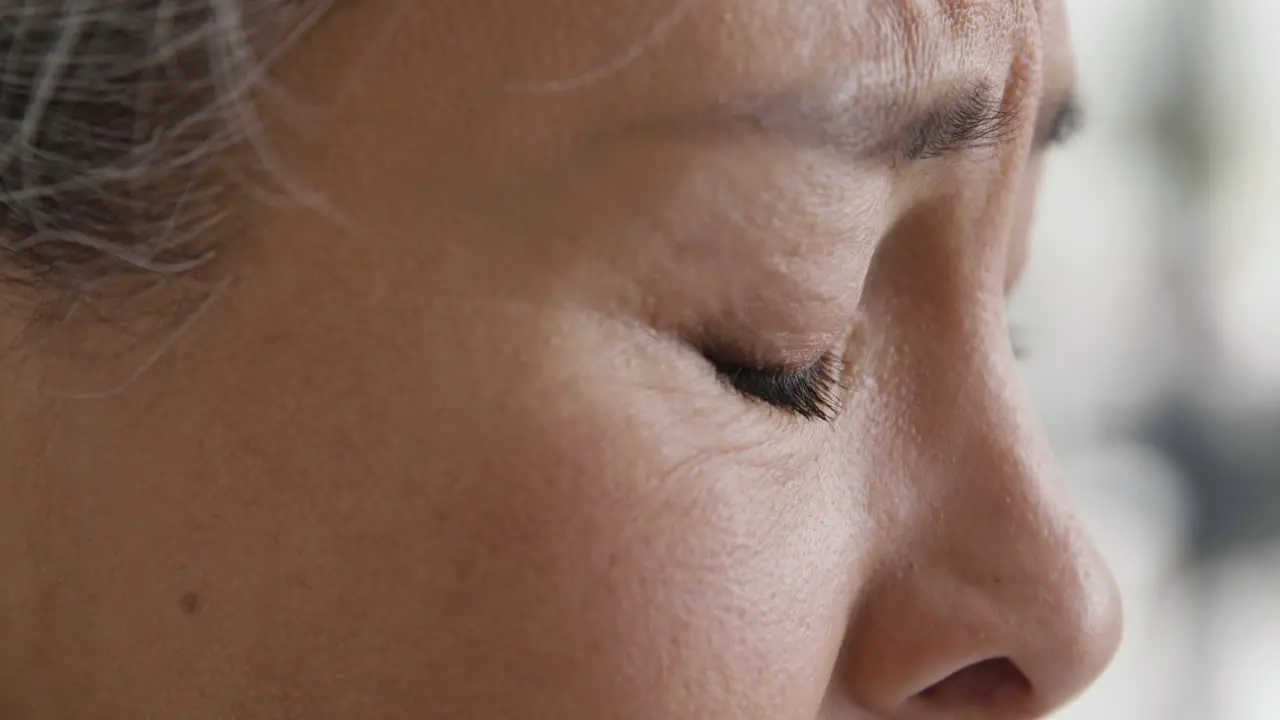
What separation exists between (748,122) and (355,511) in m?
0.20

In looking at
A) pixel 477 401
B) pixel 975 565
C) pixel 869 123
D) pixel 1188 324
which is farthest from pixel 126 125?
pixel 1188 324

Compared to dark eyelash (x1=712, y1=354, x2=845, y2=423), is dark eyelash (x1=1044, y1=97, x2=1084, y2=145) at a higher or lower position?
higher

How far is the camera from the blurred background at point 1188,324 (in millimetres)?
1773

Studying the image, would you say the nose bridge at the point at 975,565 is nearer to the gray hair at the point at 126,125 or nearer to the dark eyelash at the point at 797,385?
the dark eyelash at the point at 797,385

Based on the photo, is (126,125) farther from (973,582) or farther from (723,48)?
(973,582)

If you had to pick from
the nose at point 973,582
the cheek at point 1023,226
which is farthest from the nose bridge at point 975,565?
the cheek at point 1023,226

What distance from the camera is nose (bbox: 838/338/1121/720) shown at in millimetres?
508

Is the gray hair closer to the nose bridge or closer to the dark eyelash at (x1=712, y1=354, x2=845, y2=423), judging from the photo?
the dark eyelash at (x1=712, y1=354, x2=845, y2=423)

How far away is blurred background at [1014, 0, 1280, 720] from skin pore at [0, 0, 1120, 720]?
1.44m

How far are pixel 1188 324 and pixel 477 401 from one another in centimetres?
167

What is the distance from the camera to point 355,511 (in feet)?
1.38

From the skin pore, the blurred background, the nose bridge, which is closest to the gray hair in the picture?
the skin pore

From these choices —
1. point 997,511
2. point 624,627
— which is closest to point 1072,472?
point 997,511

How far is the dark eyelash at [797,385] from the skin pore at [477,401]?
0.05 feet
